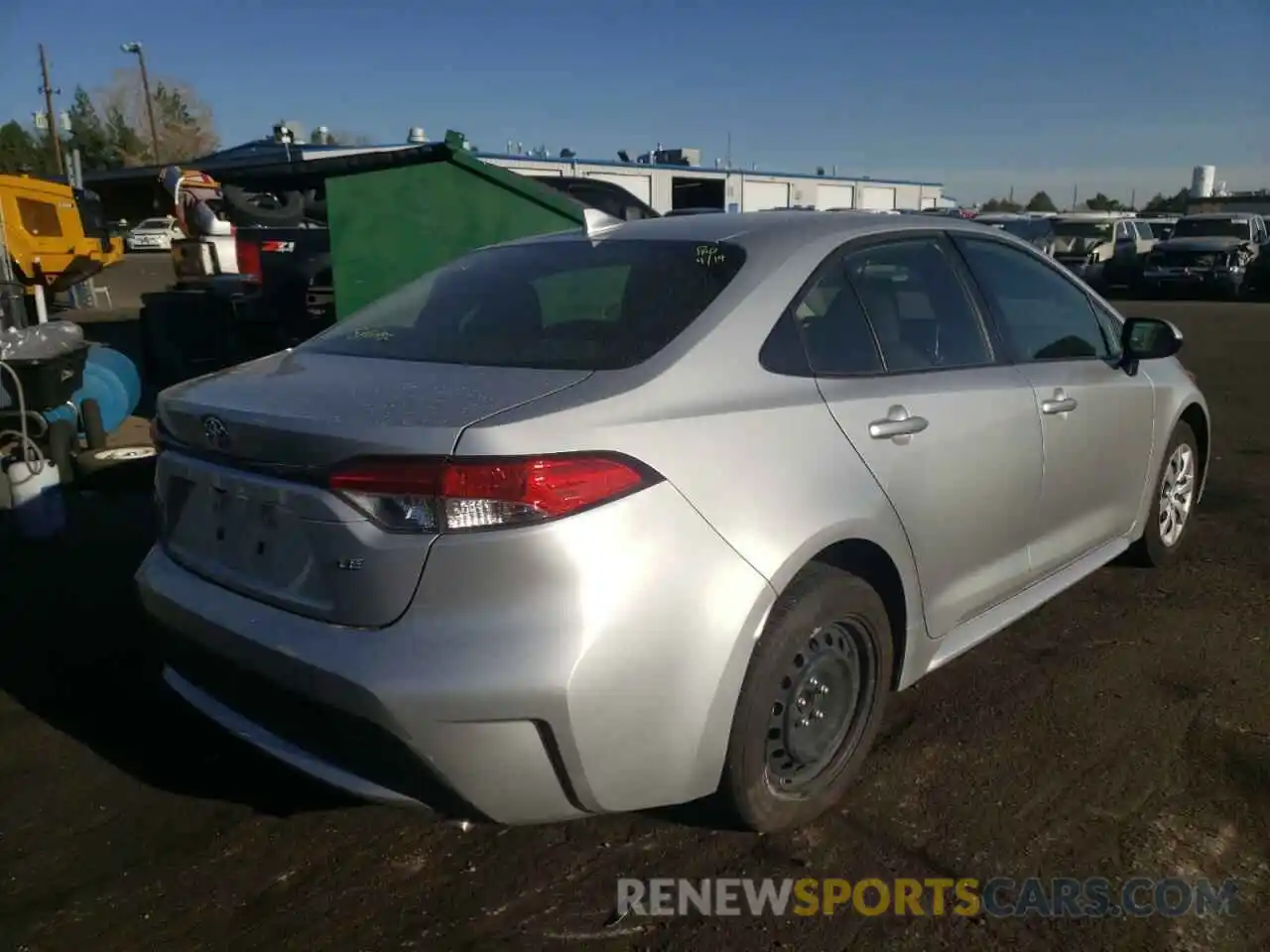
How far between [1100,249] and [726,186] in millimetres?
9165

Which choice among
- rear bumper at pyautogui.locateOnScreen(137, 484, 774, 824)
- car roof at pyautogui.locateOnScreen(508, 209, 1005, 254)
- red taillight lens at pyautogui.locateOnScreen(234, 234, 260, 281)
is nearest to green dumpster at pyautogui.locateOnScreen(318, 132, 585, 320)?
red taillight lens at pyautogui.locateOnScreen(234, 234, 260, 281)

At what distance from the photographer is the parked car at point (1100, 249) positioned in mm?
23344

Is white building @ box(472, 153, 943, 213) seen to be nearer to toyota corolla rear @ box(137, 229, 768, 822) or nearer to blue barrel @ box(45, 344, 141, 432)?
blue barrel @ box(45, 344, 141, 432)

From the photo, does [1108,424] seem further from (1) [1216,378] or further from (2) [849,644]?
(1) [1216,378]

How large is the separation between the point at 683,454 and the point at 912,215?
5.62 ft

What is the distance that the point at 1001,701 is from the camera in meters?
3.45

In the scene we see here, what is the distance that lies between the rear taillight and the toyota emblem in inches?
17.5

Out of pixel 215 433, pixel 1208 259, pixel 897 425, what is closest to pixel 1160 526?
pixel 897 425

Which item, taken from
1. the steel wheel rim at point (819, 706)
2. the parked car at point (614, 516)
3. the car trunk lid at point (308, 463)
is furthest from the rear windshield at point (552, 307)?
the steel wheel rim at point (819, 706)

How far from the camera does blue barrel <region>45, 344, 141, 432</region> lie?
7.07 meters

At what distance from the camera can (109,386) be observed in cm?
726

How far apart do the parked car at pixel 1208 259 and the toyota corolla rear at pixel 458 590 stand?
22181 millimetres

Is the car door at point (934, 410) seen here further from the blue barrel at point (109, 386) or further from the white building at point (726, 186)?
the white building at point (726, 186)

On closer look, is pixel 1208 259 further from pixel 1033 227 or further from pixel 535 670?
pixel 535 670
